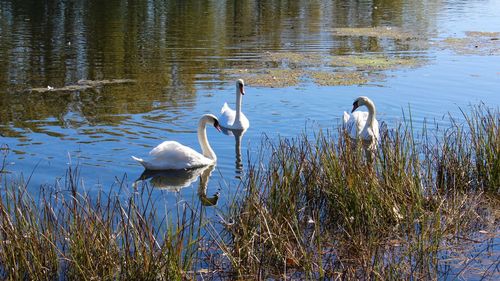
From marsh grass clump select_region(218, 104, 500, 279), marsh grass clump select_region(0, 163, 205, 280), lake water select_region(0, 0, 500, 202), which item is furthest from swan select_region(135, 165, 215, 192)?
marsh grass clump select_region(0, 163, 205, 280)

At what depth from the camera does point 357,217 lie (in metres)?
7.60

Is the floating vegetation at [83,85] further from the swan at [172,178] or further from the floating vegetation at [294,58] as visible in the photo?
the swan at [172,178]

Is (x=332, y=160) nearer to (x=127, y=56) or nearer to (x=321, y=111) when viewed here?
(x=321, y=111)

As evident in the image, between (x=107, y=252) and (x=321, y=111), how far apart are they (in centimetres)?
913

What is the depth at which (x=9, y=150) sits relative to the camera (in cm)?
1180

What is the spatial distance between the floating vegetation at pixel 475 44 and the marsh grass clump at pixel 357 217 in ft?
48.3

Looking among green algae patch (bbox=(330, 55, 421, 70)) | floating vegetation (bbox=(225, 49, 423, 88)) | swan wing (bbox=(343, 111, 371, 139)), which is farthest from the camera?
green algae patch (bbox=(330, 55, 421, 70))

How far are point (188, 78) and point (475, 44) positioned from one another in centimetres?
1091

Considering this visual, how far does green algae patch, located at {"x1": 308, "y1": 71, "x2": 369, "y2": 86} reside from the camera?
17.8 m

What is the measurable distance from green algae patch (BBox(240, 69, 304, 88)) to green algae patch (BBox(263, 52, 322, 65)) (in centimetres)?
155

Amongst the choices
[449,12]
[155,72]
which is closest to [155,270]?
[155,72]

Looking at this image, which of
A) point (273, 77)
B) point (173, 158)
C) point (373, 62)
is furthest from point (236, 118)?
point (373, 62)

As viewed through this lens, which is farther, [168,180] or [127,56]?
[127,56]

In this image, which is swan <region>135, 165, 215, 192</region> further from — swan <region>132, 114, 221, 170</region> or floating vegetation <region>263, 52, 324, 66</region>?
floating vegetation <region>263, 52, 324, 66</region>
